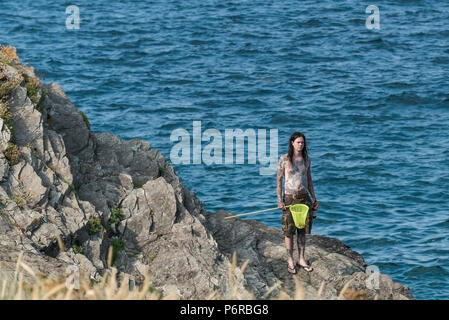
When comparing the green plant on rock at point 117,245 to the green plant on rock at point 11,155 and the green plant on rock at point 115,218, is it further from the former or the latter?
the green plant on rock at point 11,155

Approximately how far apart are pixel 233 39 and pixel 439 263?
3435 centimetres

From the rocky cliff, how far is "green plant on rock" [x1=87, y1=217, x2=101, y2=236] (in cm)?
2

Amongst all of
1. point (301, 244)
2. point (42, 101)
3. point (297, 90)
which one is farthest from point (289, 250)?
point (297, 90)

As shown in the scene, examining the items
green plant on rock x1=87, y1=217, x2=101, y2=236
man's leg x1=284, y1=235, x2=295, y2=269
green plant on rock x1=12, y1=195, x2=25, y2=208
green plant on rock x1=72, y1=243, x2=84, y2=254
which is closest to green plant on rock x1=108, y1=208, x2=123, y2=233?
green plant on rock x1=87, y1=217, x2=101, y2=236

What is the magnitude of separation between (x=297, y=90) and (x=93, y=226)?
1269 inches

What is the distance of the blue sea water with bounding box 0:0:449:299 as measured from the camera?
1304 inches

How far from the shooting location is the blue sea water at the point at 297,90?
33125 millimetres

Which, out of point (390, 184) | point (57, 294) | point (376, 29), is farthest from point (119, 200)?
point (376, 29)

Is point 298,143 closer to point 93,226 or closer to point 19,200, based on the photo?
point 93,226

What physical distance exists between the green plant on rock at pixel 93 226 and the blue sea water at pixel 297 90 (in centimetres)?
1159

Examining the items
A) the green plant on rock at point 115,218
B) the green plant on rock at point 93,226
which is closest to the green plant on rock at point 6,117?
the green plant on rock at point 93,226

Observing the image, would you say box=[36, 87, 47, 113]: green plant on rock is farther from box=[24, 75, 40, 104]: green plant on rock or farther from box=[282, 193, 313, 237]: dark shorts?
box=[282, 193, 313, 237]: dark shorts
